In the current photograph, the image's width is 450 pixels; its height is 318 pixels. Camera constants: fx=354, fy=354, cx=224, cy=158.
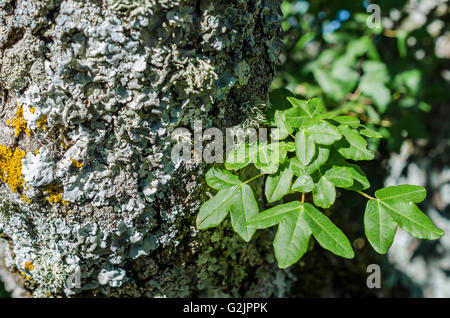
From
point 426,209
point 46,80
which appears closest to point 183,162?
point 46,80

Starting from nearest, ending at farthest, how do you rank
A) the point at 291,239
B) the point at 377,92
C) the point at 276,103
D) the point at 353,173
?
the point at 291,239
the point at 353,173
the point at 276,103
the point at 377,92

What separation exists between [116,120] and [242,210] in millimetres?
409

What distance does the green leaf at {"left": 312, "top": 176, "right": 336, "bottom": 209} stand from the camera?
889mm

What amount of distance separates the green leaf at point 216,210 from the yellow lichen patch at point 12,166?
1.74 feet

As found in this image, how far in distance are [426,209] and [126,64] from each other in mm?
2012

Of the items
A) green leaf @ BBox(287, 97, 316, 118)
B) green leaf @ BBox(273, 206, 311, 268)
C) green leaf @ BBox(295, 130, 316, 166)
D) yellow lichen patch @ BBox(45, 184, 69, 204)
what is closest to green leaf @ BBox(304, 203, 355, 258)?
green leaf @ BBox(273, 206, 311, 268)

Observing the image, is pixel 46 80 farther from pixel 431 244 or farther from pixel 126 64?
pixel 431 244

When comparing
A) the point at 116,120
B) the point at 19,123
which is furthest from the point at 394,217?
the point at 19,123

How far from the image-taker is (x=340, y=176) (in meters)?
0.88

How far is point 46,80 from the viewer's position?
93 centimetres

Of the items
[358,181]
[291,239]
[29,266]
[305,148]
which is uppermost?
[305,148]

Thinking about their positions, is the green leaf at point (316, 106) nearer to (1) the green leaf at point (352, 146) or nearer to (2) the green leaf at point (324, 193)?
(1) the green leaf at point (352, 146)

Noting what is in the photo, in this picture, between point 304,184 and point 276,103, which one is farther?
point 276,103

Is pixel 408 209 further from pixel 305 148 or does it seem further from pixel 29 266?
pixel 29 266
